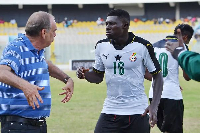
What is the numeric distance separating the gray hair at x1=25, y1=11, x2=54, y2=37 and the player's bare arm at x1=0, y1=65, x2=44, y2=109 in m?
0.64

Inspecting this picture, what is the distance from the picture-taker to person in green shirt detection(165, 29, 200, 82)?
368 centimetres

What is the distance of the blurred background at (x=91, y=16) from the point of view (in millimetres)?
50156

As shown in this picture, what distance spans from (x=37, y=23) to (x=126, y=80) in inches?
68.3

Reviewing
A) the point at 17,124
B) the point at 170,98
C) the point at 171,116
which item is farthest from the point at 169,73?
the point at 17,124

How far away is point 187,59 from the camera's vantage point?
3.80m

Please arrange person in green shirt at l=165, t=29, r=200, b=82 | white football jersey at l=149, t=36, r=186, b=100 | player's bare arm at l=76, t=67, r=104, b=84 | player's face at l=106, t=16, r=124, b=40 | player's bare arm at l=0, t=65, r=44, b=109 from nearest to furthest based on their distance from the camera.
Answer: person in green shirt at l=165, t=29, r=200, b=82 → player's bare arm at l=0, t=65, r=44, b=109 → player's face at l=106, t=16, r=124, b=40 → player's bare arm at l=76, t=67, r=104, b=84 → white football jersey at l=149, t=36, r=186, b=100

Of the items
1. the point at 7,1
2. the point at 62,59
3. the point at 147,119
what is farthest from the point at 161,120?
the point at 7,1

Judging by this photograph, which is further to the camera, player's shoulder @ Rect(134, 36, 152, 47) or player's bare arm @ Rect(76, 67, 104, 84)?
player's bare arm @ Rect(76, 67, 104, 84)

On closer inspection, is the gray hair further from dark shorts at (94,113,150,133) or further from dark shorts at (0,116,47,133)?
dark shorts at (94,113,150,133)

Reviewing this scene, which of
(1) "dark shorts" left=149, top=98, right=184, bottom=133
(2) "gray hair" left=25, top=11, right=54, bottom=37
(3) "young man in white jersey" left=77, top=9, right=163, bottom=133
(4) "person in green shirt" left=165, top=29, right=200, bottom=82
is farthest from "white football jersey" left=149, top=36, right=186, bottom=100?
(4) "person in green shirt" left=165, top=29, right=200, bottom=82

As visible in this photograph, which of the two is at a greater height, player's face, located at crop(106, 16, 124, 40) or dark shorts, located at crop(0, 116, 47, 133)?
player's face, located at crop(106, 16, 124, 40)

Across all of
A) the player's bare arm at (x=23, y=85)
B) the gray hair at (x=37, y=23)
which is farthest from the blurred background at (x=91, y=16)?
the player's bare arm at (x=23, y=85)

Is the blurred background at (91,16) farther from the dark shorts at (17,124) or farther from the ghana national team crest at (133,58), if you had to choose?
the dark shorts at (17,124)

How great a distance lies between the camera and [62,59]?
153ft
